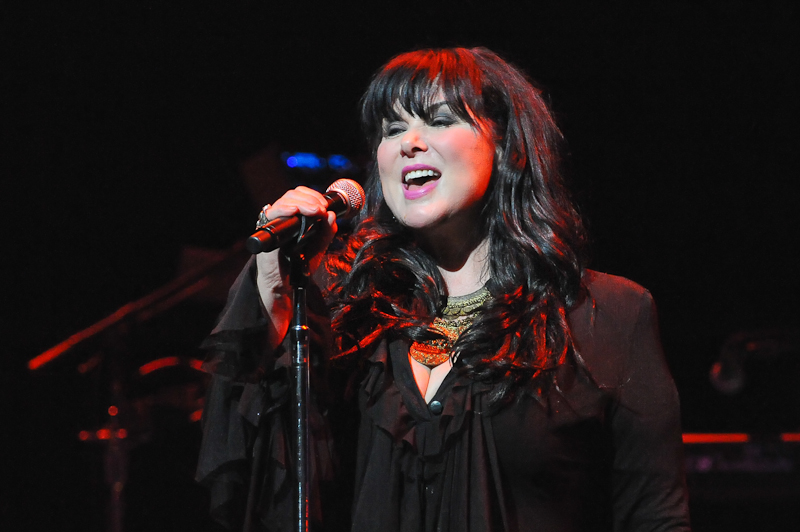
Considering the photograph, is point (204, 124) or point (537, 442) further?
point (204, 124)

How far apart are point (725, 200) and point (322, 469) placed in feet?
8.18

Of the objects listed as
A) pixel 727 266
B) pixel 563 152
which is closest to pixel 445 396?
pixel 563 152

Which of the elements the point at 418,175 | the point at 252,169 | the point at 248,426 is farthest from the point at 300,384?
the point at 252,169

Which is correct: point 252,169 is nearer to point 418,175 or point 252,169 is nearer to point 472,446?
point 418,175

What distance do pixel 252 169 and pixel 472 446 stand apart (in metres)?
2.57

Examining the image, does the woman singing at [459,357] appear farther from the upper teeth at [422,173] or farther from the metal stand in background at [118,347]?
the metal stand in background at [118,347]

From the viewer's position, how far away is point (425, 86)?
5.11 feet

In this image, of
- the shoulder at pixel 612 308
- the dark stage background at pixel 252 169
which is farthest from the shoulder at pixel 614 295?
the dark stage background at pixel 252 169

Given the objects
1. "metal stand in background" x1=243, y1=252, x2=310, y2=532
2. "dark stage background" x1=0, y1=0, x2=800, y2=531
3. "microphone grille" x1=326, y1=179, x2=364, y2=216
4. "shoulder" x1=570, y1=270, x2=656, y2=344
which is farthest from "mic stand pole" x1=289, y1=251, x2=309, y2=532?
"dark stage background" x1=0, y1=0, x2=800, y2=531

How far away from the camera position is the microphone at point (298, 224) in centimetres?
113

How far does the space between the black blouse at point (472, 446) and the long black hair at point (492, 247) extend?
7 cm

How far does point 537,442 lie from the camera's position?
1.42 m

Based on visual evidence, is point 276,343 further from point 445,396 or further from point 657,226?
point 657,226

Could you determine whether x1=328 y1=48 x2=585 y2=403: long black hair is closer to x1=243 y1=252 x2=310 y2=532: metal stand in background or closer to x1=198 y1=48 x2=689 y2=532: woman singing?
x1=198 y1=48 x2=689 y2=532: woman singing
